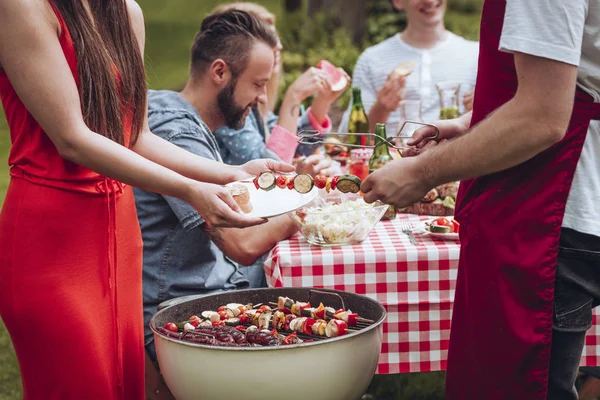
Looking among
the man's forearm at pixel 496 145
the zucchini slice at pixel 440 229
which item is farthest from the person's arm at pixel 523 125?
the zucchini slice at pixel 440 229

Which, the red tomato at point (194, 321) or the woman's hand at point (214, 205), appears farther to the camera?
the red tomato at point (194, 321)

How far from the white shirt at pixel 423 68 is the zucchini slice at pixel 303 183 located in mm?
2406

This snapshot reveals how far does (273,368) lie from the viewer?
183cm

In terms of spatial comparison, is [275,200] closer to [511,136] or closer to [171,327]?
[171,327]

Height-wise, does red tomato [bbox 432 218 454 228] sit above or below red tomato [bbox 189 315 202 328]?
above

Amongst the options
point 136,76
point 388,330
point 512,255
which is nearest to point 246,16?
point 136,76

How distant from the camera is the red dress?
189 cm

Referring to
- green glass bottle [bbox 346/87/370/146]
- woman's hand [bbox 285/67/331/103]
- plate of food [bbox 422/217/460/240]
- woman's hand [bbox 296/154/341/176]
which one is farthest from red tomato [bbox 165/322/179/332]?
green glass bottle [bbox 346/87/370/146]

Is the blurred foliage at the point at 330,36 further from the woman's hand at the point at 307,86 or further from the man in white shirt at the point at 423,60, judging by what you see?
the woman's hand at the point at 307,86

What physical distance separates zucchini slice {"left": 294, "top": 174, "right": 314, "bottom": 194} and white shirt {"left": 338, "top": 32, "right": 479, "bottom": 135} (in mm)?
2406

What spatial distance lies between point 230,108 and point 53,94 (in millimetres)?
1576

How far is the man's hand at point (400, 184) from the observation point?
69.2 inches

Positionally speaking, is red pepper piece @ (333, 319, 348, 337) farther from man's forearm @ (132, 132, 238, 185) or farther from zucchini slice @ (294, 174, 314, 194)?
man's forearm @ (132, 132, 238, 185)

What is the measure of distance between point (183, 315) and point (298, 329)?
35 cm
